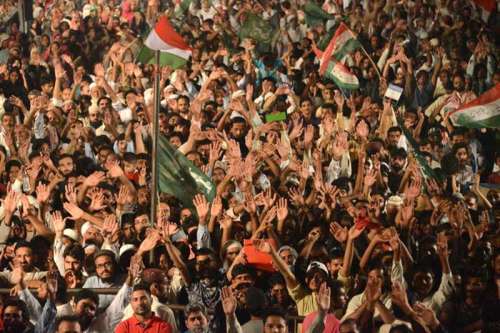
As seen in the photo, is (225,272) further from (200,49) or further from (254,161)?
(200,49)

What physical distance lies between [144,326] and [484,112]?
419 centimetres

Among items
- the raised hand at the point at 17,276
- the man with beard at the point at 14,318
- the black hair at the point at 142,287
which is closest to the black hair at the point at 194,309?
the black hair at the point at 142,287

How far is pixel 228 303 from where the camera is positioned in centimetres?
1073

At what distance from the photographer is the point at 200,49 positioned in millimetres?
17031

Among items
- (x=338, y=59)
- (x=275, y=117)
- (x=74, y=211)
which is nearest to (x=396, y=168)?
(x=275, y=117)

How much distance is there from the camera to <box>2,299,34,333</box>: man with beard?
35.1 feet

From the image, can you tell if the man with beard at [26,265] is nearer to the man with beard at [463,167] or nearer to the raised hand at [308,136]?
the raised hand at [308,136]

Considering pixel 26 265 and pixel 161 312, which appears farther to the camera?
pixel 26 265

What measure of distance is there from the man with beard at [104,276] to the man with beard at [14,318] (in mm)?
641

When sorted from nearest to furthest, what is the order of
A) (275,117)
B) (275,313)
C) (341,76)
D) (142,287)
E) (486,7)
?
(275,313), (142,287), (275,117), (341,76), (486,7)

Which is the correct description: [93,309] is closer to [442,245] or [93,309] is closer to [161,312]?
[161,312]

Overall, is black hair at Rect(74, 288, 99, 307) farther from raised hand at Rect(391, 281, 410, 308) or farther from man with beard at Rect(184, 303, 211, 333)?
raised hand at Rect(391, 281, 410, 308)

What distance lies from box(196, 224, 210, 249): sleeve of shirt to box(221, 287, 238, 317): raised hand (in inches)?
48.3

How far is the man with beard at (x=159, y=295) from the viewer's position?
10.8m
